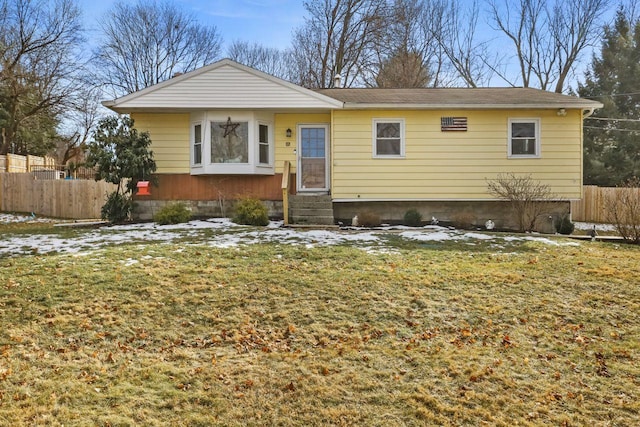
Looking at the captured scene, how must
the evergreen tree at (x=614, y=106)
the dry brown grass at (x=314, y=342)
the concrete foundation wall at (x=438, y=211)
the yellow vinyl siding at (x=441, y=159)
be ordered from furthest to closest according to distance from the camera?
1. the evergreen tree at (x=614, y=106)
2. the concrete foundation wall at (x=438, y=211)
3. the yellow vinyl siding at (x=441, y=159)
4. the dry brown grass at (x=314, y=342)

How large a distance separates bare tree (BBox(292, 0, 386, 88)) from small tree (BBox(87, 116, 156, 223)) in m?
14.8

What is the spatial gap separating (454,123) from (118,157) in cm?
900

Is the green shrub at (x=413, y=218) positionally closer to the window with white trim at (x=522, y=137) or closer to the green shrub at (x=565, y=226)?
the window with white trim at (x=522, y=137)

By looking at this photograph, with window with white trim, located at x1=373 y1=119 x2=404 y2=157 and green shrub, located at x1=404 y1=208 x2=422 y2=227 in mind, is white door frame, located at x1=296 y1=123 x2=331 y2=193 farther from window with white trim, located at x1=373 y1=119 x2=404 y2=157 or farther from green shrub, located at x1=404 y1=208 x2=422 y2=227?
green shrub, located at x1=404 y1=208 x2=422 y2=227

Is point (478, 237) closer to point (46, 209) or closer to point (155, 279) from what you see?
point (155, 279)

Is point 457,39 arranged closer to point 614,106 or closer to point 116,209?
point 614,106

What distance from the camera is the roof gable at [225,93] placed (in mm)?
11583

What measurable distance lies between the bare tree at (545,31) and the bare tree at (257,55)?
14.4 metres

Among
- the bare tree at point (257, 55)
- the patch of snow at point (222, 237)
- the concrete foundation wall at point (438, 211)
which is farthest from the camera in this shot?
the bare tree at point (257, 55)

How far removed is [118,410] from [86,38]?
24297 millimetres

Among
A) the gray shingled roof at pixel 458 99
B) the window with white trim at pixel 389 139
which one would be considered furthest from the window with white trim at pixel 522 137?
the window with white trim at pixel 389 139

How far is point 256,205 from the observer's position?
11.0 metres

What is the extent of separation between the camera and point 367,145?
11.9m

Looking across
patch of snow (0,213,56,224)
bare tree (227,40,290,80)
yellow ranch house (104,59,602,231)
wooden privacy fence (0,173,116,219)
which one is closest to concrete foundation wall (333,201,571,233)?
yellow ranch house (104,59,602,231)
